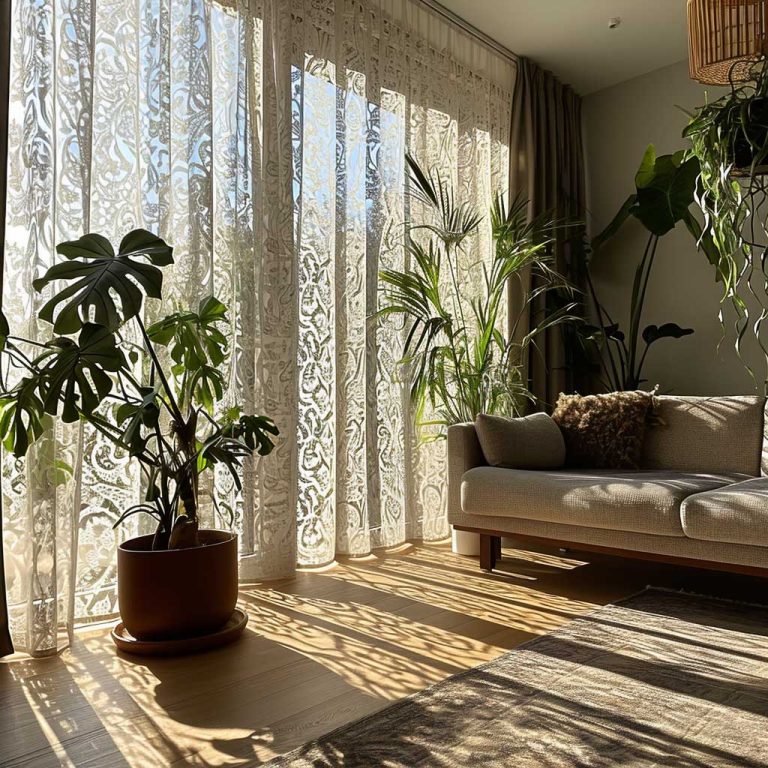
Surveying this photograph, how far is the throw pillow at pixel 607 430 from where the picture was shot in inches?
137

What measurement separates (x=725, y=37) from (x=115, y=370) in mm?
1837

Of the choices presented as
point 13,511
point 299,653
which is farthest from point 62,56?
point 299,653

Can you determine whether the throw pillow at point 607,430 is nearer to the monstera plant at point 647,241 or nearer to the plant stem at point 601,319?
the monstera plant at point 647,241

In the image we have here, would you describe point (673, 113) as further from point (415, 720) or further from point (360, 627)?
point (415, 720)

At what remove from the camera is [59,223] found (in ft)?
8.28

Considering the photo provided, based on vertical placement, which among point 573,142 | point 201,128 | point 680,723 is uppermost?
point 573,142

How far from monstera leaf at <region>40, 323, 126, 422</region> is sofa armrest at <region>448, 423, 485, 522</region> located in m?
1.66

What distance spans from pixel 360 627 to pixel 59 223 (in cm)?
169

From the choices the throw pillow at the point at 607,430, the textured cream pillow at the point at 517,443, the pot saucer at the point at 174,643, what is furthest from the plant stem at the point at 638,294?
the pot saucer at the point at 174,643

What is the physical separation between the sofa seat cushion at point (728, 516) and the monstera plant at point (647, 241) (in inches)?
66.2

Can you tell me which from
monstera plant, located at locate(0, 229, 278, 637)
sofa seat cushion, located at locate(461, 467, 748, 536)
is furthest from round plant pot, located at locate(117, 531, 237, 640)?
sofa seat cushion, located at locate(461, 467, 748, 536)

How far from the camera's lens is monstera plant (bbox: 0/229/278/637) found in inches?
82.8

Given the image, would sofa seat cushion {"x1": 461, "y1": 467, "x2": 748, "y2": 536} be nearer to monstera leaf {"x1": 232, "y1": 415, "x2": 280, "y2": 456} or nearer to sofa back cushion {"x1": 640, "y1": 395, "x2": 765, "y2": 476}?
sofa back cushion {"x1": 640, "y1": 395, "x2": 765, "y2": 476}

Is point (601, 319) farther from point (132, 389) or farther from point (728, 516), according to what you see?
point (132, 389)
